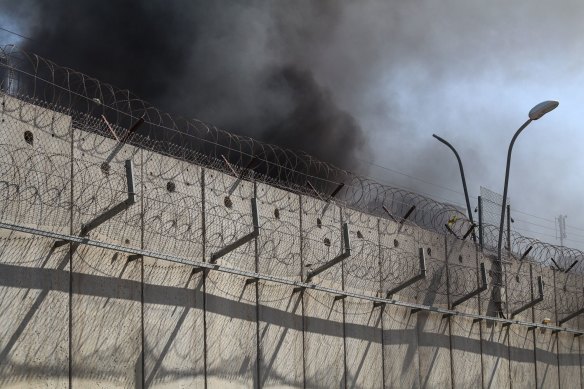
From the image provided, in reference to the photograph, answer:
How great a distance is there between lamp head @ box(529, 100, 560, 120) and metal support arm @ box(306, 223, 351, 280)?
5833 mm

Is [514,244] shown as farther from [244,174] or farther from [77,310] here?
[77,310]

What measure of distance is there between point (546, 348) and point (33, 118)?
13128mm

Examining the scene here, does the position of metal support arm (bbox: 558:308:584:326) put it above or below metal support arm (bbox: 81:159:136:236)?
below

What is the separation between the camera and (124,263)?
10.6 m

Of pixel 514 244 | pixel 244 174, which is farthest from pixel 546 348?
pixel 244 174

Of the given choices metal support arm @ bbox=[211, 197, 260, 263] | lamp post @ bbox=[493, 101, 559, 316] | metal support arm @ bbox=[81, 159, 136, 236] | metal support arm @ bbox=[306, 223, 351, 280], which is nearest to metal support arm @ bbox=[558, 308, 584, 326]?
lamp post @ bbox=[493, 101, 559, 316]

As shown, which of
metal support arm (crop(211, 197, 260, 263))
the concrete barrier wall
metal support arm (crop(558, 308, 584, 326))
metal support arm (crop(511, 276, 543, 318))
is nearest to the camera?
the concrete barrier wall

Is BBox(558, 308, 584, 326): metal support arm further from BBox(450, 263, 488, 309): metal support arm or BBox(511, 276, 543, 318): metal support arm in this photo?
BBox(450, 263, 488, 309): metal support arm

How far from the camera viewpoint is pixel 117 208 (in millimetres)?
9797

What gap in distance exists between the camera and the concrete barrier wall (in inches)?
376

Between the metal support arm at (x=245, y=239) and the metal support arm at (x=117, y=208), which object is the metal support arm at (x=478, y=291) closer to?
the metal support arm at (x=245, y=239)

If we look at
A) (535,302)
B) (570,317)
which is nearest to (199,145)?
(535,302)

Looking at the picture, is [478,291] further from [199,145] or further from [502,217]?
Result: [199,145]

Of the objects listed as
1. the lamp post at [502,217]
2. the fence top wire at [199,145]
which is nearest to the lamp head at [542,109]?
the lamp post at [502,217]
